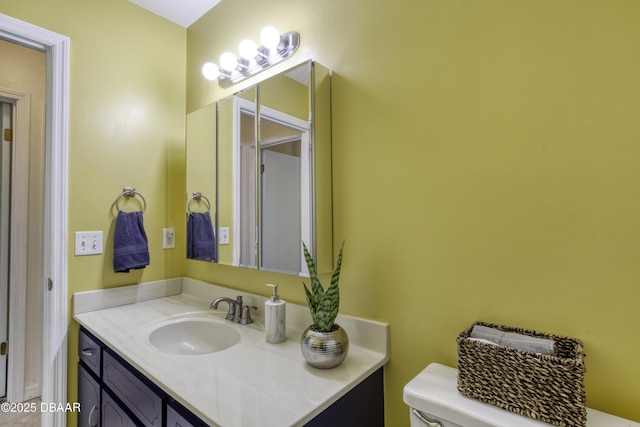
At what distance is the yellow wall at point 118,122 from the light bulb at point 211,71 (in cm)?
34

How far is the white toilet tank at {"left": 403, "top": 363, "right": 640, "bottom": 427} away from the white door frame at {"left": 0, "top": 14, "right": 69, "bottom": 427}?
5.08 ft

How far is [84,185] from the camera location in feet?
4.99

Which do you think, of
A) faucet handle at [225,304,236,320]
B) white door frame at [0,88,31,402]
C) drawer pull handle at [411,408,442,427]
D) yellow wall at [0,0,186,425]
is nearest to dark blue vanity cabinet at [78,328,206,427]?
yellow wall at [0,0,186,425]

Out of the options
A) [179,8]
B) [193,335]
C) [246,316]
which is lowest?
[193,335]

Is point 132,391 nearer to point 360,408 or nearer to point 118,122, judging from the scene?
point 360,408

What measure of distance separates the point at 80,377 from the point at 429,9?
2015 millimetres

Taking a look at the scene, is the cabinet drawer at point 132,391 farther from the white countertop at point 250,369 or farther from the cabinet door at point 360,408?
the cabinet door at point 360,408

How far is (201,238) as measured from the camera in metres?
1.65

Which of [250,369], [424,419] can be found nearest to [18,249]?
[250,369]

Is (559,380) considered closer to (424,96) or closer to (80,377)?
Result: (424,96)

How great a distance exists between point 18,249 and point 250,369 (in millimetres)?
2125

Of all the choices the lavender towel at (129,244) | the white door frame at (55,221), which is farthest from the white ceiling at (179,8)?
the lavender towel at (129,244)

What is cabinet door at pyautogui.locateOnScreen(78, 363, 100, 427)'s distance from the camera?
1.30 metres

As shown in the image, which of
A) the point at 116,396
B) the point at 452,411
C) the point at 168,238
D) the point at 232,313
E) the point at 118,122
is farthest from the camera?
the point at 168,238
